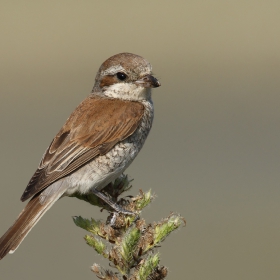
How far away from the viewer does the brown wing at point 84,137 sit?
12.5 ft

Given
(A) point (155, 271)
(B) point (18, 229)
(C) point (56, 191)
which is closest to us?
(A) point (155, 271)

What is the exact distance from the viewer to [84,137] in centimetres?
397

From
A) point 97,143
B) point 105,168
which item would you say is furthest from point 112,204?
point 97,143

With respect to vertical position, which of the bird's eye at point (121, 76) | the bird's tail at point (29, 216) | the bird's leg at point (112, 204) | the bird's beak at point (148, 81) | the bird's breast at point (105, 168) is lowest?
the bird's tail at point (29, 216)

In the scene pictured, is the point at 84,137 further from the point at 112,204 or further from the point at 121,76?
the point at 112,204

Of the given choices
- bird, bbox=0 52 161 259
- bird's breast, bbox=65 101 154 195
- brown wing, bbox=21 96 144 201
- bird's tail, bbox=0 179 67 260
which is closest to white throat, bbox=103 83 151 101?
bird, bbox=0 52 161 259

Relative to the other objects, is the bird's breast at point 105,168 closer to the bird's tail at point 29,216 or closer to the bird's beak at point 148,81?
the bird's tail at point 29,216

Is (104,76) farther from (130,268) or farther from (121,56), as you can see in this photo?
(130,268)

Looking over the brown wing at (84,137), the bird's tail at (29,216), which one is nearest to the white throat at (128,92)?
the brown wing at (84,137)

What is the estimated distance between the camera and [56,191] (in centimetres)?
385

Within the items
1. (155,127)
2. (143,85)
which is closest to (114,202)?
(143,85)

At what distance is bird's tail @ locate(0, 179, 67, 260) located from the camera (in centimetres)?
334

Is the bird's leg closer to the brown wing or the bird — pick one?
the bird

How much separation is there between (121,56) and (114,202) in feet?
4.99
